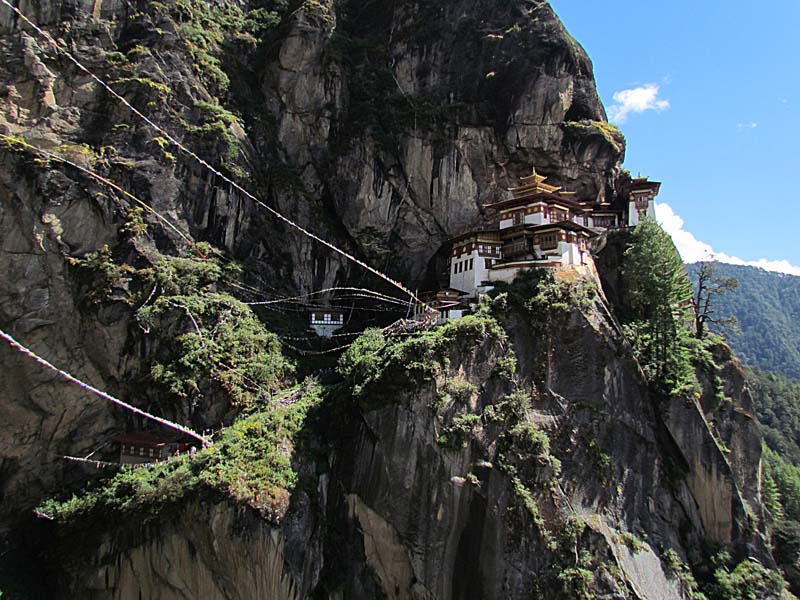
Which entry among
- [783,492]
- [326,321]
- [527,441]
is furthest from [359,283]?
[783,492]

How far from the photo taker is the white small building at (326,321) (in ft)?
121

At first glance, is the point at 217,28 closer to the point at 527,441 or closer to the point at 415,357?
the point at 415,357

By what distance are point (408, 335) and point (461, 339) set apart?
132 inches

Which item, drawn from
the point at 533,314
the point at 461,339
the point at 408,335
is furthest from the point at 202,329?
the point at 533,314

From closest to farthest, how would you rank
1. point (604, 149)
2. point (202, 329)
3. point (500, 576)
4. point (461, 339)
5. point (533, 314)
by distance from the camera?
1. point (500, 576)
2. point (461, 339)
3. point (533, 314)
4. point (202, 329)
5. point (604, 149)

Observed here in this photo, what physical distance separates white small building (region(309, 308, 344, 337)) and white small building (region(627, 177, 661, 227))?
22.0 m

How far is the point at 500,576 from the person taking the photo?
21766 millimetres

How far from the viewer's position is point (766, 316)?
151875mm

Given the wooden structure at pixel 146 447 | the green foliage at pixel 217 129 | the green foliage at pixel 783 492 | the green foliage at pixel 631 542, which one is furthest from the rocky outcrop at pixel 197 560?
the green foliage at pixel 783 492

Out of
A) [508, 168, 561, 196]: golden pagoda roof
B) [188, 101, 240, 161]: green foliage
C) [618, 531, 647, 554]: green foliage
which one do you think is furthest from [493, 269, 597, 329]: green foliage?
[188, 101, 240, 161]: green foliage

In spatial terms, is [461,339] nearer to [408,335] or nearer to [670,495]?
[408,335]

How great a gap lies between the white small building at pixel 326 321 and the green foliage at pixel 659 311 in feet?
63.3

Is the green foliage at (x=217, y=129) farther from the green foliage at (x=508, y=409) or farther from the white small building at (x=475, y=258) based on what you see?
the green foliage at (x=508, y=409)

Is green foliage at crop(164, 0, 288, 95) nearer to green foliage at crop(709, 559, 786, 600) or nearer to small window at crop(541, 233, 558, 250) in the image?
small window at crop(541, 233, 558, 250)
